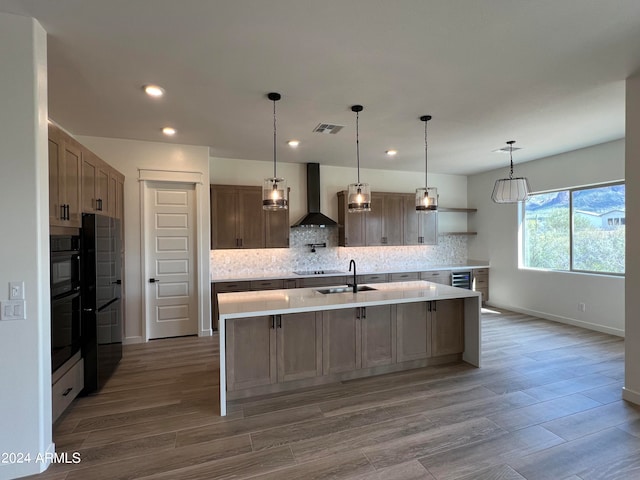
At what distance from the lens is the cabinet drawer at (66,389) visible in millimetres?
2358

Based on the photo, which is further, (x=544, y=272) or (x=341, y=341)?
(x=544, y=272)

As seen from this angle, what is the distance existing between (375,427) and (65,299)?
2602 millimetres

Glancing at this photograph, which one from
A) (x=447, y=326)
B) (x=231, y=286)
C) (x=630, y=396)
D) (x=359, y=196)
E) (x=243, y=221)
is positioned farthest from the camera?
(x=243, y=221)

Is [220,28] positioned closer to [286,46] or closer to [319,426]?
[286,46]

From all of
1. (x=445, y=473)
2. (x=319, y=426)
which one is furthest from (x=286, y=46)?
(x=445, y=473)

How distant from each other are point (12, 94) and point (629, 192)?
453 centimetres

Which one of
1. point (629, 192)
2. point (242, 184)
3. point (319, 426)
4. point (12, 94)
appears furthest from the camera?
point (242, 184)

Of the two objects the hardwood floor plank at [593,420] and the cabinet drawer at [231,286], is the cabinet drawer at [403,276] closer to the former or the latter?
the cabinet drawer at [231,286]

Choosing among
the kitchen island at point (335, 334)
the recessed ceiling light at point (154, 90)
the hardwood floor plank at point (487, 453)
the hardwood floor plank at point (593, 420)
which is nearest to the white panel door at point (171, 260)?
the kitchen island at point (335, 334)

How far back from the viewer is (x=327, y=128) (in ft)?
12.7

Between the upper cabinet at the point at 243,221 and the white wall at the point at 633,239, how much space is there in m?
4.20

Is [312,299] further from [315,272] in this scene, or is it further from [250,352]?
[315,272]

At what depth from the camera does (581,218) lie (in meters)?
5.04

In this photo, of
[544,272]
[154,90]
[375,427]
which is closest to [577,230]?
[544,272]
